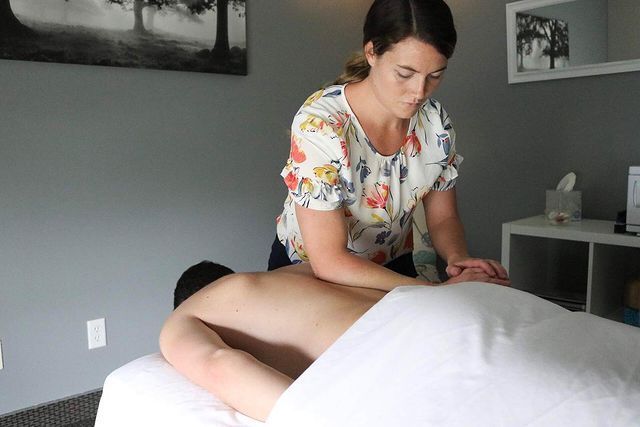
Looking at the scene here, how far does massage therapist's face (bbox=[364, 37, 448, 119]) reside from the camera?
111 centimetres

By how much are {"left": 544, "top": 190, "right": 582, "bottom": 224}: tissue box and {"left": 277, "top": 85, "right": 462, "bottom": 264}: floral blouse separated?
3.77 feet

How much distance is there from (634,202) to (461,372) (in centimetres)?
166

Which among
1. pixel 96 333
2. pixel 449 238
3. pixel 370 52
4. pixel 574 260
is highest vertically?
pixel 370 52

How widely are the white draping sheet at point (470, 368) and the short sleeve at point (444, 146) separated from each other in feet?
1.64

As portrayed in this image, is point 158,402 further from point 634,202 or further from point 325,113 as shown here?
point 634,202

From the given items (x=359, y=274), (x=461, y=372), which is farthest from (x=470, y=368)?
(x=359, y=274)

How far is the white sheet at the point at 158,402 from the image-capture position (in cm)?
91

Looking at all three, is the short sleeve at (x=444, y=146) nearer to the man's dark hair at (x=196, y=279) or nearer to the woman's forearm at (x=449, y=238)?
the woman's forearm at (x=449, y=238)

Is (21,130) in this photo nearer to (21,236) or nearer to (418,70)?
(21,236)

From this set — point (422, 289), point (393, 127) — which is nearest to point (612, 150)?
point (393, 127)

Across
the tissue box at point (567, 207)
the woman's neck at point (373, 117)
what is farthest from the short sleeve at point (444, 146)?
the tissue box at point (567, 207)

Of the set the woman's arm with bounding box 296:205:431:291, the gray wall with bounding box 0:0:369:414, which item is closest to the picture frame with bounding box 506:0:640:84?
the gray wall with bounding box 0:0:369:414

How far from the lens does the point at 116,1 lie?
2.11 metres

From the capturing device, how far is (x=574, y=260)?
2.54 meters
